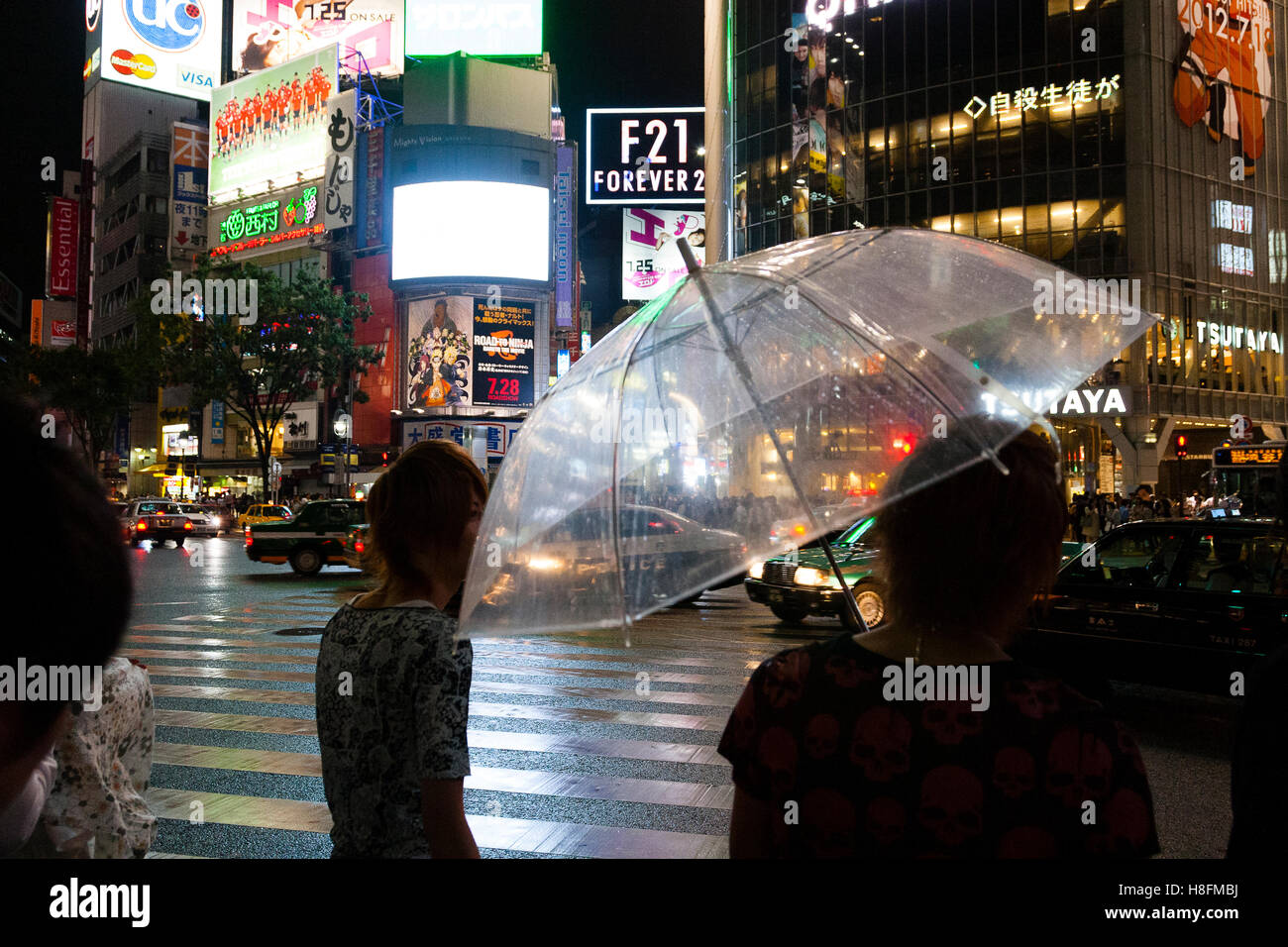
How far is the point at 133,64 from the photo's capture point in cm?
8825

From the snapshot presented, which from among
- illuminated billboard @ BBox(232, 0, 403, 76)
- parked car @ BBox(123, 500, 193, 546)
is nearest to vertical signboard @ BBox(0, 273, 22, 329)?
illuminated billboard @ BBox(232, 0, 403, 76)

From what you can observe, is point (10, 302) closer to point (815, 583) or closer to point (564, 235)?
point (564, 235)

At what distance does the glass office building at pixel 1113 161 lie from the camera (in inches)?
1590

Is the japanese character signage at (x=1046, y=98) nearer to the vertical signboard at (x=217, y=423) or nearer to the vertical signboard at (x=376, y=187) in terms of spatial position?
the vertical signboard at (x=376, y=187)

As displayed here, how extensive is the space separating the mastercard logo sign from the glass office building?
2855 inches

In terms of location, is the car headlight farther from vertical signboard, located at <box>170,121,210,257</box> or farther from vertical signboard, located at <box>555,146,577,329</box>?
vertical signboard, located at <box>170,121,210,257</box>

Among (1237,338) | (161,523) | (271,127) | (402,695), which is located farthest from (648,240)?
(402,695)

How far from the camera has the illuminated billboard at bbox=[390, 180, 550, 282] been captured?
4606 cm

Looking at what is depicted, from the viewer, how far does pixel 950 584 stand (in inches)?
61.6

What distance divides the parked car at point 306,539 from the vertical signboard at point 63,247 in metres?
80.6

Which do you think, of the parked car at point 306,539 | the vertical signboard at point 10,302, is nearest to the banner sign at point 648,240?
the parked car at point 306,539

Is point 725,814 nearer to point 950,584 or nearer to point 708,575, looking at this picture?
point 708,575
